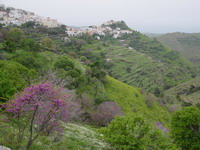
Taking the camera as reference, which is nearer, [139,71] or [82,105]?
[82,105]

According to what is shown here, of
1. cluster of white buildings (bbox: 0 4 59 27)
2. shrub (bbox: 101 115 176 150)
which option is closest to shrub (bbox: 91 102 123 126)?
shrub (bbox: 101 115 176 150)

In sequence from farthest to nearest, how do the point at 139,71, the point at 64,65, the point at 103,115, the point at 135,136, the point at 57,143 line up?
the point at 139,71 < the point at 64,65 < the point at 103,115 < the point at 57,143 < the point at 135,136

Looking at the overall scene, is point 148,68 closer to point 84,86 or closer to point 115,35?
point 84,86

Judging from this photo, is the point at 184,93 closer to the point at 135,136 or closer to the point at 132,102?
the point at 132,102

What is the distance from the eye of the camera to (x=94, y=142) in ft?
38.6

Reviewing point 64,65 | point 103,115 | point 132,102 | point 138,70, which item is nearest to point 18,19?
point 138,70

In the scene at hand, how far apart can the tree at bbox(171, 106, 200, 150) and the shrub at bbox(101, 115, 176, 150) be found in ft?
29.6

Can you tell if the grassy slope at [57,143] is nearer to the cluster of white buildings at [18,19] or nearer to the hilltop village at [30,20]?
the hilltop village at [30,20]

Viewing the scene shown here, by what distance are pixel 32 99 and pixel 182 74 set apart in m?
103

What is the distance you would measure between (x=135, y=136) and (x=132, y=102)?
3435 centimetres

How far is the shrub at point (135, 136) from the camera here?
9.96m

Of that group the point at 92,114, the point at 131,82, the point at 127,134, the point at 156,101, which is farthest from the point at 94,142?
the point at 131,82

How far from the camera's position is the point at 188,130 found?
18562mm

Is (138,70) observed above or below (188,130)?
below
